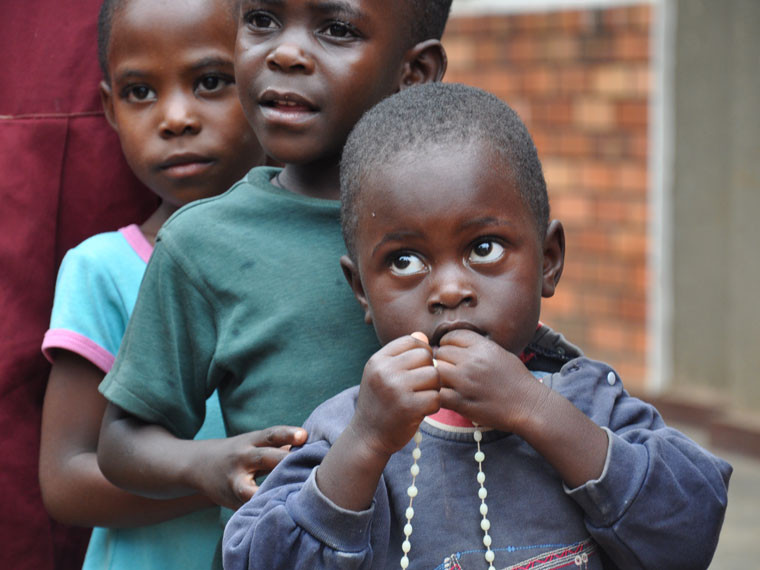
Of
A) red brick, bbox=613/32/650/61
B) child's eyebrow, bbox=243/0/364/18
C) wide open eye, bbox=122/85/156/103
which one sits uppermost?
child's eyebrow, bbox=243/0/364/18

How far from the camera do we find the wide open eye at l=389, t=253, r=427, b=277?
1835 mm

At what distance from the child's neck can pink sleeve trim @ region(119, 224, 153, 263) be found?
0.44 meters

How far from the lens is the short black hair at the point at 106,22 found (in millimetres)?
2605

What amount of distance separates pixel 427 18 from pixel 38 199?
1002 millimetres

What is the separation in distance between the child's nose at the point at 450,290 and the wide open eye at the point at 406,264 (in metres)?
0.03

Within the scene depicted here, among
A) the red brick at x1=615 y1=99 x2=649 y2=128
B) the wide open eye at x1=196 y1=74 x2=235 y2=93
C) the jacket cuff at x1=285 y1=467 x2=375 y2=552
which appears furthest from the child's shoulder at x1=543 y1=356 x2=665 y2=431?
the red brick at x1=615 y1=99 x2=649 y2=128

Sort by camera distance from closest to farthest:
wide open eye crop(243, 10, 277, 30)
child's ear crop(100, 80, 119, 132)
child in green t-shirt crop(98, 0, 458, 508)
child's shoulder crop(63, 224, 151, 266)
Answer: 1. child in green t-shirt crop(98, 0, 458, 508)
2. wide open eye crop(243, 10, 277, 30)
3. child's shoulder crop(63, 224, 151, 266)
4. child's ear crop(100, 80, 119, 132)

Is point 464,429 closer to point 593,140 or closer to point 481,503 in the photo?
point 481,503

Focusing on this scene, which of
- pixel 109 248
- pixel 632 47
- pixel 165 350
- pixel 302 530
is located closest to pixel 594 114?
pixel 632 47

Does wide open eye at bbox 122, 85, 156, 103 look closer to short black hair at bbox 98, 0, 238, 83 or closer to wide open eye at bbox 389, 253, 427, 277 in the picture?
short black hair at bbox 98, 0, 238, 83

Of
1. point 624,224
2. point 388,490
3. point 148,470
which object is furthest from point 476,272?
point 624,224

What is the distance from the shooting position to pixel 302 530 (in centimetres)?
174

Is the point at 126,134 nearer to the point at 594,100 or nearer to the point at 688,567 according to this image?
the point at 688,567

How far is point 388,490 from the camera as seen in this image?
1.84 m
